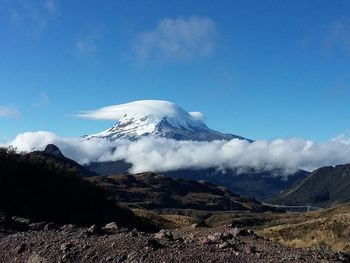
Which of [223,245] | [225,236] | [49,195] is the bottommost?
[223,245]

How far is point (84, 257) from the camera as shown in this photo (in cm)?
1711

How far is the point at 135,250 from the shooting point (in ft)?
55.1

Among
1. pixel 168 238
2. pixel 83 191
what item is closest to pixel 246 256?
pixel 168 238

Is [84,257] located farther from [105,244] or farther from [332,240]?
[332,240]

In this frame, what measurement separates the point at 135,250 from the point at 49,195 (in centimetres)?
2702

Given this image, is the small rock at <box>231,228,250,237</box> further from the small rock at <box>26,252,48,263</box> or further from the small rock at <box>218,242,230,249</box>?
the small rock at <box>26,252,48,263</box>

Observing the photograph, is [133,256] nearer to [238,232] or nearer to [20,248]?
[20,248]

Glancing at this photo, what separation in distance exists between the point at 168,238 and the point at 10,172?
25.7 metres

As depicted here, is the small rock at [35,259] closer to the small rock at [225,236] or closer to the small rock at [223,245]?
the small rock at [223,245]

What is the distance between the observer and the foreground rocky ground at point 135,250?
16.1 metres

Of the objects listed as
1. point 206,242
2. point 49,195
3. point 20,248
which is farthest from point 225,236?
point 49,195

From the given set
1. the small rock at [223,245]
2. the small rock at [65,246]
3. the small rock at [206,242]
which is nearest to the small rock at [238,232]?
the small rock at [206,242]

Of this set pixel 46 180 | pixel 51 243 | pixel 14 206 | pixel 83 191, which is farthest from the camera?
pixel 83 191

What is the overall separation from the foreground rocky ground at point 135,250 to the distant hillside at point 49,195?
48.3 feet
